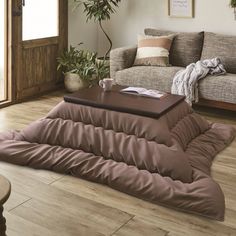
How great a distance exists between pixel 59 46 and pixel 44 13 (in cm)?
46

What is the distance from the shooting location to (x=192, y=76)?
13.9ft

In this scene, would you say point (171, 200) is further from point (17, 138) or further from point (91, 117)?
point (17, 138)

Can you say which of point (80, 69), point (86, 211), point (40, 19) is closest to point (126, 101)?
point (86, 211)

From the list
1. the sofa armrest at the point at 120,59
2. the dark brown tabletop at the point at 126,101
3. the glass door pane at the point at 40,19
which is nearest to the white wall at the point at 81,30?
the glass door pane at the point at 40,19

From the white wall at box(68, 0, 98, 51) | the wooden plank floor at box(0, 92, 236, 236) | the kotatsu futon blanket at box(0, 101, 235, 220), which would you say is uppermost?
the white wall at box(68, 0, 98, 51)

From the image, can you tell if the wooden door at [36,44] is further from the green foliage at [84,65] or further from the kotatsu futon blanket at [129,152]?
the kotatsu futon blanket at [129,152]

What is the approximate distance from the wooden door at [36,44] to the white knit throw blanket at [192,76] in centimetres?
166

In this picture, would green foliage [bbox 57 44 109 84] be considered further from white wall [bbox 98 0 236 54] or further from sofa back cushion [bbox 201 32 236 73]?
sofa back cushion [bbox 201 32 236 73]

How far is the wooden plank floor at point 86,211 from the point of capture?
88.0 inches

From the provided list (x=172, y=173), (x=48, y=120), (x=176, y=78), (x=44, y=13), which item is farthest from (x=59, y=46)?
(x=172, y=173)

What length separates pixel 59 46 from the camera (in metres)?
5.22

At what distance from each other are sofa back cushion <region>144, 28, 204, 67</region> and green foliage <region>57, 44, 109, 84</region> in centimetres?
86

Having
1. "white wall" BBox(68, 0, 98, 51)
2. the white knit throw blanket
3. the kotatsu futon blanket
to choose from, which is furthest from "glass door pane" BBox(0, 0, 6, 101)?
the white knit throw blanket

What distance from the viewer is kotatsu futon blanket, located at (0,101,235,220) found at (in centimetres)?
255
